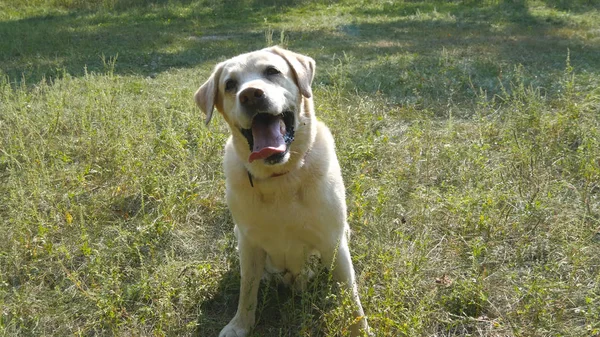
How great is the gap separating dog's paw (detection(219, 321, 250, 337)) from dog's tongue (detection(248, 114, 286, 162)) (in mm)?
907

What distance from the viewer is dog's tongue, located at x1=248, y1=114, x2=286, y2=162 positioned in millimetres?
2482

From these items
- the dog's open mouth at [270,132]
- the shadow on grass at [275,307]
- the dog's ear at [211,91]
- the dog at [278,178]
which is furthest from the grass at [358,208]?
the dog's ear at [211,91]

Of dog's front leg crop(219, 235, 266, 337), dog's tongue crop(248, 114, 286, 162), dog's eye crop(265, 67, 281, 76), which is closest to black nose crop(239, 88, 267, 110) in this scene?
dog's tongue crop(248, 114, 286, 162)

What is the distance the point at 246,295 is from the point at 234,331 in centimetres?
20

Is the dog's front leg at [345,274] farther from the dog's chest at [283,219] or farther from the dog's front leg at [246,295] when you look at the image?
the dog's front leg at [246,295]

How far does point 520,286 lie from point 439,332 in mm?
526

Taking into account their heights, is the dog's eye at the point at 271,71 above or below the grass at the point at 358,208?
above

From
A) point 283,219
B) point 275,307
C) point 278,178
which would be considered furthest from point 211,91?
point 275,307

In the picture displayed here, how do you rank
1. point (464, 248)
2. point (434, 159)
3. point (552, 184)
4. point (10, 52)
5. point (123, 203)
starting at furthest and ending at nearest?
point (10, 52) < point (434, 159) < point (123, 203) < point (552, 184) < point (464, 248)

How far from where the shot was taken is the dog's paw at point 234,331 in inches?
106

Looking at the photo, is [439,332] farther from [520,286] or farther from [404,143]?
[404,143]

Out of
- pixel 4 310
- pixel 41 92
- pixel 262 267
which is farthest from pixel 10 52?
pixel 262 267

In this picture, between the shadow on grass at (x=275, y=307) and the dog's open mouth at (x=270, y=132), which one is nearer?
the dog's open mouth at (x=270, y=132)

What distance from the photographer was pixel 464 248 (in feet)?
10.1
